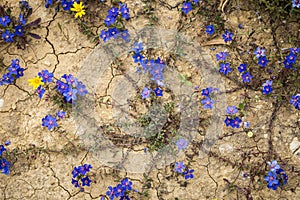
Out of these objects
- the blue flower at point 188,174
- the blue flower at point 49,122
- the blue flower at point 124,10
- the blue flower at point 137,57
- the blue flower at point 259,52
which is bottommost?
the blue flower at point 188,174

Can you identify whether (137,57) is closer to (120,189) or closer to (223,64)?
(223,64)

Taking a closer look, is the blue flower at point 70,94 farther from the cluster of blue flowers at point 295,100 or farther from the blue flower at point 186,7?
the cluster of blue flowers at point 295,100

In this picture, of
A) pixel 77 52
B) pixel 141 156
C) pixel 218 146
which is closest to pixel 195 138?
pixel 218 146

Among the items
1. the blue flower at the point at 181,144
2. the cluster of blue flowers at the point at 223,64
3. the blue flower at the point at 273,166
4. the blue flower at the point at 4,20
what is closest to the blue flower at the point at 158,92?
the blue flower at the point at 181,144

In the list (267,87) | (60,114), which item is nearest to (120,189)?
(60,114)

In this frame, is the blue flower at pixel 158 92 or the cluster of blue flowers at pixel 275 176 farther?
the blue flower at pixel 158 92

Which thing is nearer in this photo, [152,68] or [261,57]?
[261,57]

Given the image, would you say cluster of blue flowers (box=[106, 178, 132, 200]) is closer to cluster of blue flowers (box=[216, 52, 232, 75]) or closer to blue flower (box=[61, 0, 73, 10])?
cluster of blue flowers (box=[216, 52, 232, 75])

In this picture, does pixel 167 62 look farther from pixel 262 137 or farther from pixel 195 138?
pixel 262 137
